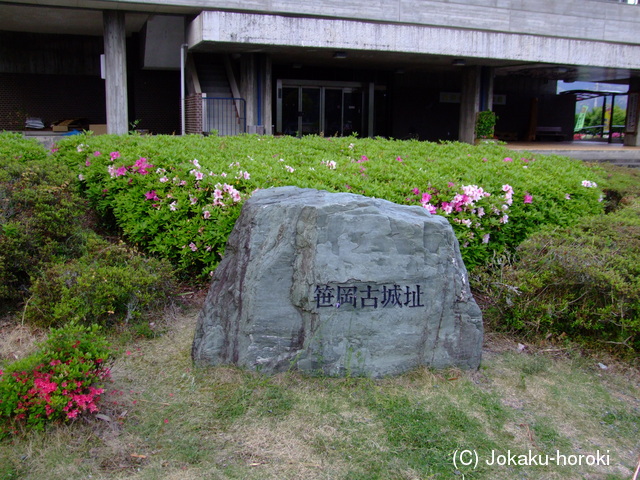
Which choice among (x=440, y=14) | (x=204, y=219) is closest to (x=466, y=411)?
(x=204, y=219)

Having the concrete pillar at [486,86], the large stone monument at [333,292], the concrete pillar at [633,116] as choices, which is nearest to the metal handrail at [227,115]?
the concrete pillar at [486,86]

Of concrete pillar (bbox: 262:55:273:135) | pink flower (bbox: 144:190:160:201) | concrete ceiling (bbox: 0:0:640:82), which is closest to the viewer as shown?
pink flower (bbox: 144:190:160:201)

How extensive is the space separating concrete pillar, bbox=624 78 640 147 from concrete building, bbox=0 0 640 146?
0.22 feet

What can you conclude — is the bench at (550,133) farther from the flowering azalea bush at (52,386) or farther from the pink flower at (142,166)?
the flowering azalea bush at (52,386)

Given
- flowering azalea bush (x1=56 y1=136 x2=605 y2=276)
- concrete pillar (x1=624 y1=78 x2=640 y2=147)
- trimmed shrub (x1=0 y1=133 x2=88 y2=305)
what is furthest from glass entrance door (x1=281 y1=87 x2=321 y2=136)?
trimmed shrub (x1=0 y1=133 x2=88 y2=305)

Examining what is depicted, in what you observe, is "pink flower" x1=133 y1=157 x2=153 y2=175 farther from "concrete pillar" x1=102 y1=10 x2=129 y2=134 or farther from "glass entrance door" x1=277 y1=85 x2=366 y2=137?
"glass entrance door" x1=277 y1=85 x2=366 y2=137

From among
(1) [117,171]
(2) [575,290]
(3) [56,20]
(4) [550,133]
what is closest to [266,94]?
(3) [56,20]

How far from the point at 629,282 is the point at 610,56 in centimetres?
1631

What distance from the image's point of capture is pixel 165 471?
3164 millimetres

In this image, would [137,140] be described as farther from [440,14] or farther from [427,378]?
[440,14]

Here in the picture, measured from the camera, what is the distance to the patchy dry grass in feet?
10.6

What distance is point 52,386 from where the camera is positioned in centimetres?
324

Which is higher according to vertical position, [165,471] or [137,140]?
[137,140]

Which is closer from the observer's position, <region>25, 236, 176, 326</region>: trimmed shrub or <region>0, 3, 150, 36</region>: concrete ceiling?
<region>25, 236, 176, 326</region>: trimmed shrub
